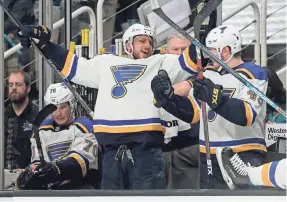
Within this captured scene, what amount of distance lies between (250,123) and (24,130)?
1.76 m

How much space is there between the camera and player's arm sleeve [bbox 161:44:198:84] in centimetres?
497

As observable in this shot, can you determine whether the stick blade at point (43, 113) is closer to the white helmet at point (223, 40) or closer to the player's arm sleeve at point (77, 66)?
the player's arm sleeve at point (77, 66)

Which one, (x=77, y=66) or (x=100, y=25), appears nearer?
(x=77, y=66)

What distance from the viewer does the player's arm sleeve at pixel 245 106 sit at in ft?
15.4

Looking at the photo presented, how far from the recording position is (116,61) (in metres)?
5.09

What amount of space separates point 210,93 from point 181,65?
418 mm

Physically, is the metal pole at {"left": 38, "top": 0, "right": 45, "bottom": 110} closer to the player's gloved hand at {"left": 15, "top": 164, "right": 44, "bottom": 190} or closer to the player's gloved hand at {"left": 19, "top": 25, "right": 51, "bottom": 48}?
the player's gloved hand at {"left": 15, "top": 164, "right": 44, "bottom": 190}

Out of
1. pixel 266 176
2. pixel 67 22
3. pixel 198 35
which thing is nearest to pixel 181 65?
pixel 198 35

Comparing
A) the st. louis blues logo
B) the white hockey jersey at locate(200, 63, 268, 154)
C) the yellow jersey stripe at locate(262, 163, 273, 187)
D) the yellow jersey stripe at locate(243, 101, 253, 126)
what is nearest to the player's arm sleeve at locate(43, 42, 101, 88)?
the st. louis blues logo

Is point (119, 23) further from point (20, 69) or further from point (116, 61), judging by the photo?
point (116, 61)

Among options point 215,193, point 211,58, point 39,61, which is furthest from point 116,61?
point 215,193

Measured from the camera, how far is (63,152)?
5.54 metres

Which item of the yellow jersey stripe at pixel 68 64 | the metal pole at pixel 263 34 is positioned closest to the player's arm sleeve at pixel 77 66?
the yellow jersey stripe at pixel 68 64

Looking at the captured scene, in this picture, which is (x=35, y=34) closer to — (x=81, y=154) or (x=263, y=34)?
(x=81, y=154)
